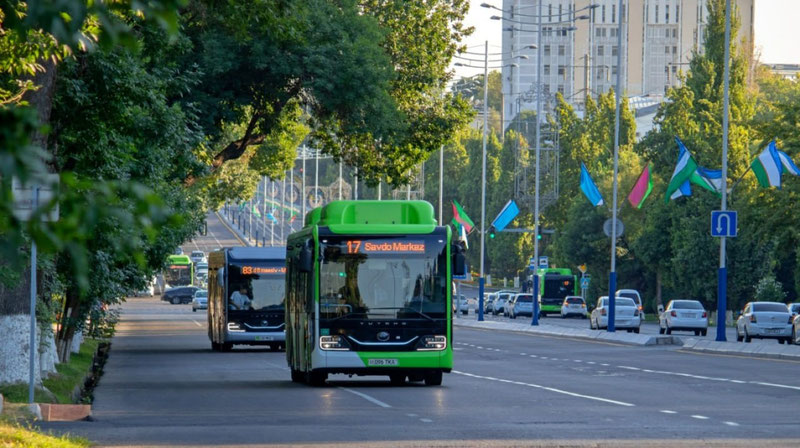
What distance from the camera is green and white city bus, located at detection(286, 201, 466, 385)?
24.3m

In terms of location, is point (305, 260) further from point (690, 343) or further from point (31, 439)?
point (690, 343)

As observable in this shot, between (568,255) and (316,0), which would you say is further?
(568,255)

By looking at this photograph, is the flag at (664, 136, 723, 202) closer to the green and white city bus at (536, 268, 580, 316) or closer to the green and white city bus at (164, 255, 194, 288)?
the green and white city bus at (536, 268, 580, 316)

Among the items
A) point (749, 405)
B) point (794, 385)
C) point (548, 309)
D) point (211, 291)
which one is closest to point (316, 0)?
point (211, 291)

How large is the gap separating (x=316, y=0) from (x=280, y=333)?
10.5 meters

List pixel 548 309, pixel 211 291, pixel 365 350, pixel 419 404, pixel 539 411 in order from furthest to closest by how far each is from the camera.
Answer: pixel 548 309 < pixel 211 291 < pixel 365 350 < pixel 419 404 < pixel 539 411

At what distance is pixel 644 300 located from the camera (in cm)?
9650

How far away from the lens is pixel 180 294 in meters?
121

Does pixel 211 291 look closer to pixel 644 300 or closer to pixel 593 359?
pixel 593 359

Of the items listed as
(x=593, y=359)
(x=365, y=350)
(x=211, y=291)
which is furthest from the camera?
(x=211, y=291)

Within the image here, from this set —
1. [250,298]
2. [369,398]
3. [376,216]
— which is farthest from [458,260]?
[250,298]

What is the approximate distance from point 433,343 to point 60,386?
6.02 metres

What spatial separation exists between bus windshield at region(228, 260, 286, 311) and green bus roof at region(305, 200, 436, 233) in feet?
59.0

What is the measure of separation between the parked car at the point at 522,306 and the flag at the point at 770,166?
43325mm
